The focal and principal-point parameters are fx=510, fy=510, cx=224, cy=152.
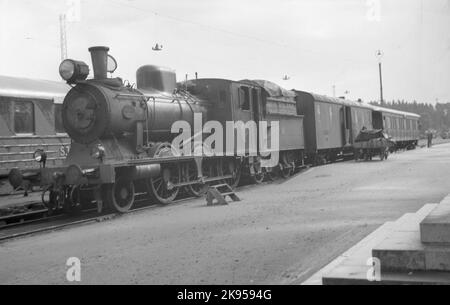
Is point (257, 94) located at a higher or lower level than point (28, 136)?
higher

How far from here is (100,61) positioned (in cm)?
1231

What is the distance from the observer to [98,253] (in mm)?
7078

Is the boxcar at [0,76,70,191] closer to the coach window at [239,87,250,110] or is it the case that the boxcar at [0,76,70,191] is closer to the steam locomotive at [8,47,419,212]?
the steam locomotive at [8,47,419,212]

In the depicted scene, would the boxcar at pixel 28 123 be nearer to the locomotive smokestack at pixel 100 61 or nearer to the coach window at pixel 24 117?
the coach window at pixel 24 117

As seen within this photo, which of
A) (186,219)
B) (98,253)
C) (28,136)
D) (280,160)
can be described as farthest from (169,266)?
(280,160)

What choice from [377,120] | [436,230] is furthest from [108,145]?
[377,120]

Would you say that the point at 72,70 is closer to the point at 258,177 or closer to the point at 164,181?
the point at 164,181

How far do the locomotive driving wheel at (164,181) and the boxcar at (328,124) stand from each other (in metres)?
10.3

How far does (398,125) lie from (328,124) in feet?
62.8

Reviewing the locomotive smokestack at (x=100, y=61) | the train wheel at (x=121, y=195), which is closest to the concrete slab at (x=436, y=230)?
the train wheel at (x=121, y=195)

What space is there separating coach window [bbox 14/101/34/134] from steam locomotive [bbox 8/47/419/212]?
85.4 inches

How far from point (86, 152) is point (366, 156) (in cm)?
1752

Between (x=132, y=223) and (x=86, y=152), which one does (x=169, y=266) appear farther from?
(x=86, y=152)
